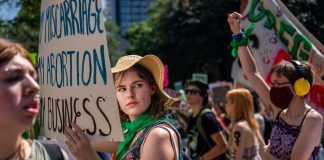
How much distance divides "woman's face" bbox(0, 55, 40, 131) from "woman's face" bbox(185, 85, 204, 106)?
15.6 ft

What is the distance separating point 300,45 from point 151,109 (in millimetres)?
2691

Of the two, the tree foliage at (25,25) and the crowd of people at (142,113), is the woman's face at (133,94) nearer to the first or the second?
the crowd of people at (142,113)

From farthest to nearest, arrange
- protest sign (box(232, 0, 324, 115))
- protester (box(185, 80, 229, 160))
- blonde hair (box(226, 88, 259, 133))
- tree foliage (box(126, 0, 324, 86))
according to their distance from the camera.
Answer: tree foliage (box(126, 0, 324, 86)) < protester (box(185, 80, 229, 160)) < blonde hair (box(226, 88, 259, 133)) < protest sign (box(232, 0, 324, 115))

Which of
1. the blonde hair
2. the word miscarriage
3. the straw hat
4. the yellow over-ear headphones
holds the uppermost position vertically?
the word miscarriage

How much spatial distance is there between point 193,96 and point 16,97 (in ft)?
16.1

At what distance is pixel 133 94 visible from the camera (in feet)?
10.6

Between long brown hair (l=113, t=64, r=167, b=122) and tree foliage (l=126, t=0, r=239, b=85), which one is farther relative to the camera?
tree foliage (l=126, t=0, r=239, b=85)

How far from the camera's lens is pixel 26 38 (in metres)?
10.1

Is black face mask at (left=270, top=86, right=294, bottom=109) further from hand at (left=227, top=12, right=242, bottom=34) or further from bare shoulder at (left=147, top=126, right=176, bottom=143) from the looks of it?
bare shoulder at (left=147, top=126, right=176, bottom=143)

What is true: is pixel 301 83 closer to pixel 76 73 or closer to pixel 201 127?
pixel 76 73

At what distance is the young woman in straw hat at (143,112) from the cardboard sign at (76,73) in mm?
374

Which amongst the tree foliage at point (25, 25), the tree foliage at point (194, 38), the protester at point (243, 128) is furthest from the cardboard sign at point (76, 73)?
the tree foliage at point (194, 38)

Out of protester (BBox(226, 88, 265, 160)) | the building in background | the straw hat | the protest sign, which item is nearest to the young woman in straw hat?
the straw hat

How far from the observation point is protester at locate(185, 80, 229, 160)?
6.49 meters
